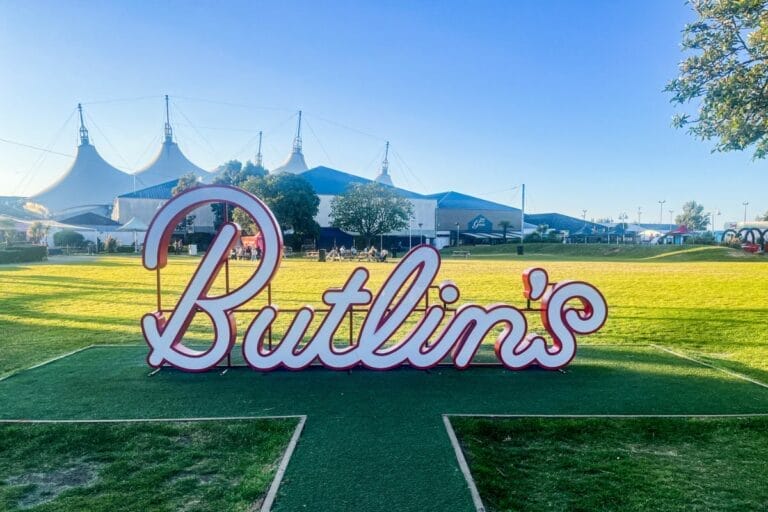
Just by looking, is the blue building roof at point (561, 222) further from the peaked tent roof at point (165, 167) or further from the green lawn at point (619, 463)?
the green lawn at point (619, 463)

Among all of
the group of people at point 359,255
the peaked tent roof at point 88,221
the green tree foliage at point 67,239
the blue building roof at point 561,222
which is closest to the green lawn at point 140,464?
the group of people at point 359,255

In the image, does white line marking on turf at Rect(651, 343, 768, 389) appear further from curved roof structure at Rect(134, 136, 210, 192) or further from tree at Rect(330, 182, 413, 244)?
curved roof structure at Rect(134, 136, 210, 192)

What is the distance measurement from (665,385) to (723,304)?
32.1 feet

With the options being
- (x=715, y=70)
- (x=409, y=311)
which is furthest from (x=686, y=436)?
(x=715, y=70)

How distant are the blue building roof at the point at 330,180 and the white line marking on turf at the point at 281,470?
69.4 metres

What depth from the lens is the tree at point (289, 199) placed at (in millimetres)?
50656

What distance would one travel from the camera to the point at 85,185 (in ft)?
299

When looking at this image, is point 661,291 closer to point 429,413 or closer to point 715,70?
point 715,70

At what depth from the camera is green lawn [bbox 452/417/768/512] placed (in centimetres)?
402

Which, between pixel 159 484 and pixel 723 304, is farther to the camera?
pixel 723 304

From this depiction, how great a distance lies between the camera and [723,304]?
47.7 feet

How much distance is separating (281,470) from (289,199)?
4842 cm

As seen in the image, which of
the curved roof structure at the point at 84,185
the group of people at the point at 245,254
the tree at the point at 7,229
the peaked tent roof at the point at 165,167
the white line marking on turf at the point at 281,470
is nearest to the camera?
the white line marking on turf at the point at 281,470

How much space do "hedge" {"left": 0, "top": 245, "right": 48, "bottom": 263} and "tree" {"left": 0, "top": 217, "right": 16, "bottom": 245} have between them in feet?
42.0
